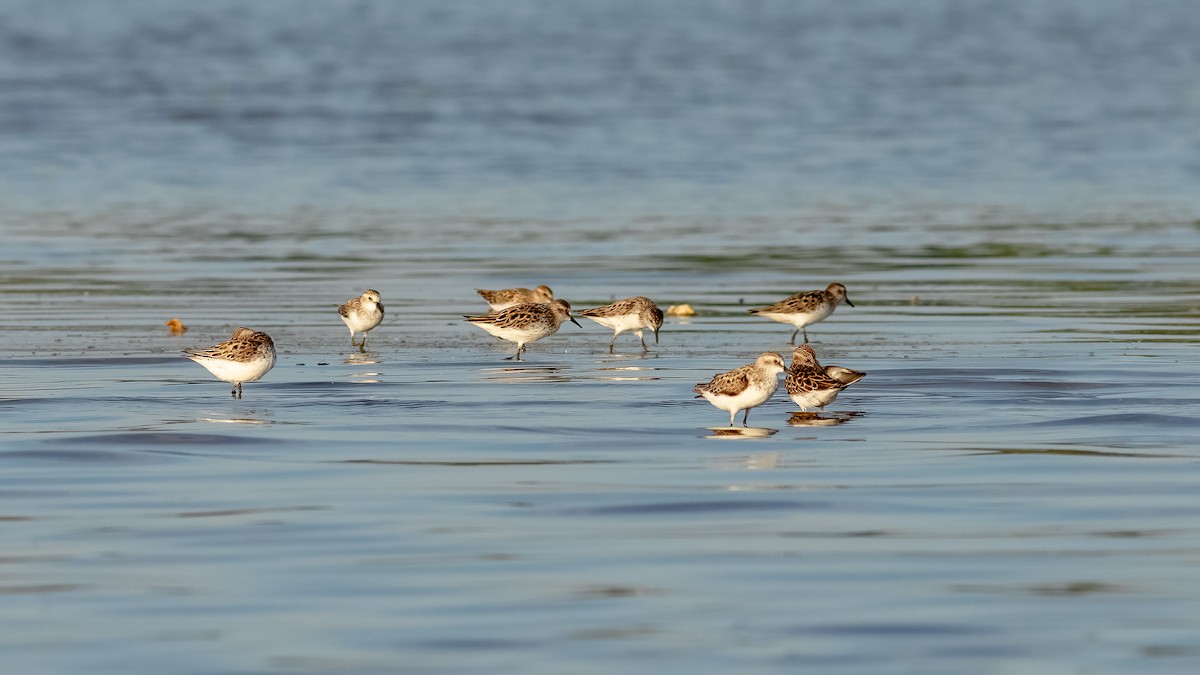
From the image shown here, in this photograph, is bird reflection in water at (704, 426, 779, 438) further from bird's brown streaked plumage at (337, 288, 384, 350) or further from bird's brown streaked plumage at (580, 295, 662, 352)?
bird's brown streaked plumage at (337, 288, 384, 350)

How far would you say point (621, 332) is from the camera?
23359 mm

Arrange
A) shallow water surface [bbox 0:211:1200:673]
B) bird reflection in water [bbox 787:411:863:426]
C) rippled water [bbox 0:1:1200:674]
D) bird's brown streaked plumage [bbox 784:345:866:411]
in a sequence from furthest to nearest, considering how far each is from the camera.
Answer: bird's brown streaked plumage [bbox 784:345:866:411] < bird reflection in water [bbox 787:411:863:426] < rippled water [bbox 0:1:1200:674] < shallow water surface [bbox 0:211:1200:673]

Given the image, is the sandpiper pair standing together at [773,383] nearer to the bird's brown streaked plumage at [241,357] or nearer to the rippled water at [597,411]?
the rippled water at [597,411]

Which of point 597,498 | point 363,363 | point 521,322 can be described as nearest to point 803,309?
point 521,322

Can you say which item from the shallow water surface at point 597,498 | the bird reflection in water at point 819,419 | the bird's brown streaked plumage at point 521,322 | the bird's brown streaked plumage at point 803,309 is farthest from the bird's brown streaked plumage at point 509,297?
the bird reflection in water at point 819,419

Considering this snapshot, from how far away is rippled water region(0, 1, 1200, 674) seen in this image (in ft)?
32.8

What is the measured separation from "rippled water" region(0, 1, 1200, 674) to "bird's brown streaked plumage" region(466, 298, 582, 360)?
332mm

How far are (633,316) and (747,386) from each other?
20.1 feet

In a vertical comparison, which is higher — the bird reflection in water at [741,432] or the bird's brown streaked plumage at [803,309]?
the bird's brown streaked plumage at [803,309]

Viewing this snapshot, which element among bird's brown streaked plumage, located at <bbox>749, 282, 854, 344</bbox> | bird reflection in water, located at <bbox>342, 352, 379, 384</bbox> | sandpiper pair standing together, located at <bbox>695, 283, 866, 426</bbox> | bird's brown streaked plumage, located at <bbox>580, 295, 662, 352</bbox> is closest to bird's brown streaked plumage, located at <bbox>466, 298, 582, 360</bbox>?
bird's brown streaked plumage, located at <bbox>580, 295, 662, 352</bbox>

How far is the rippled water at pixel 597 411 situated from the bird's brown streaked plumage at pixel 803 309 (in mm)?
453

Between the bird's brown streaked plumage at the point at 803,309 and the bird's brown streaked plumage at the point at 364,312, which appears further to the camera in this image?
the bird's brown streaked plumage at the point at 803,309

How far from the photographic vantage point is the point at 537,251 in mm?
32312

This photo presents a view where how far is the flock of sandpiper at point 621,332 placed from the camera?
16.2 meters
